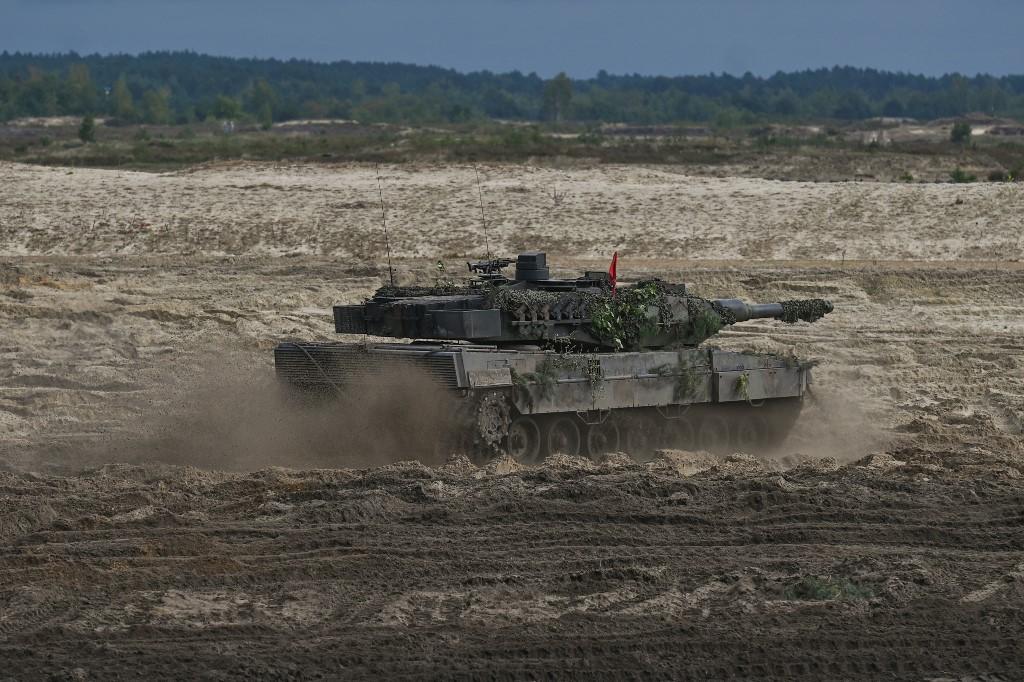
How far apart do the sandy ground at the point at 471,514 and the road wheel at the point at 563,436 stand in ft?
2.81

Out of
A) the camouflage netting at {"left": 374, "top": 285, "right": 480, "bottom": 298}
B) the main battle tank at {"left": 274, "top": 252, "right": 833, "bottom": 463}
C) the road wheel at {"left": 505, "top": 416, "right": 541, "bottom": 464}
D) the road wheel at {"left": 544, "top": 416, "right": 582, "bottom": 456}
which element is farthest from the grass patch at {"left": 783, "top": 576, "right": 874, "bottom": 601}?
the camouflage netting at {"left": 374, "top": 285, "right": 480, "bottom": 298}

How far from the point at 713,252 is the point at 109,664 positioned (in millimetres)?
22384

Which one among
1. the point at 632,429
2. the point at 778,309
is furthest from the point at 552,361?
the point at 778,309

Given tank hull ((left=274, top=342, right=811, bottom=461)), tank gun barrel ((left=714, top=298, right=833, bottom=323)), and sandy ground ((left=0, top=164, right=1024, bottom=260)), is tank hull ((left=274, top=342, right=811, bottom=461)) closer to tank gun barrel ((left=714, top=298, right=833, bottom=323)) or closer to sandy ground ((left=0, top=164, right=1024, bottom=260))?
tank gun barrel ((left=714, top=298, right=833, bottom=323))

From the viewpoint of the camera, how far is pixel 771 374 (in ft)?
59.6

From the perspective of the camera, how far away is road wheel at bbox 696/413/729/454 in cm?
1783

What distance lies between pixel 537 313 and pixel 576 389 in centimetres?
83

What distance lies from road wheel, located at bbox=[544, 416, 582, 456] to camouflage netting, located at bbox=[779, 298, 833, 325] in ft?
11.4

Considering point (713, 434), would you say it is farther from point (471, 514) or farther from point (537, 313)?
point (471, 514)

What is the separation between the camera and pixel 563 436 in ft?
53.7

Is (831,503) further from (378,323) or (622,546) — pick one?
(378,323)

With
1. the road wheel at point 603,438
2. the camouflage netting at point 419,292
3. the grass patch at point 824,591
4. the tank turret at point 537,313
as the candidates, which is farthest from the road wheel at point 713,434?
the grass patch at point 824,591

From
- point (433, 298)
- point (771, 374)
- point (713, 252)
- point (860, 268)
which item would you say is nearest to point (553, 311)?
point (433, 298)

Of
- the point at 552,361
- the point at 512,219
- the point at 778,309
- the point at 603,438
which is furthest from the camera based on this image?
the point at 512,219
